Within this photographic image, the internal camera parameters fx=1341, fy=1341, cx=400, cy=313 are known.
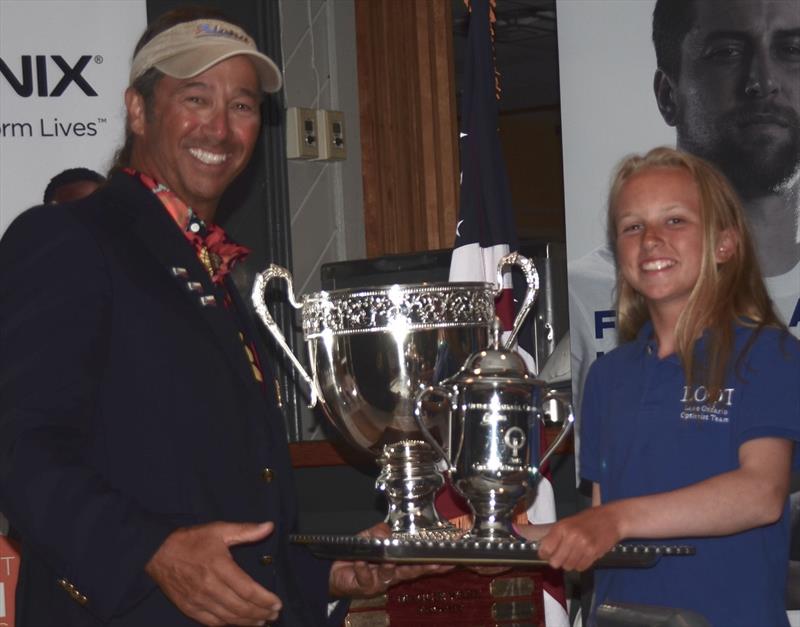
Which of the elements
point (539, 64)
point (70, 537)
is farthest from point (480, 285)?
point (539, 64)

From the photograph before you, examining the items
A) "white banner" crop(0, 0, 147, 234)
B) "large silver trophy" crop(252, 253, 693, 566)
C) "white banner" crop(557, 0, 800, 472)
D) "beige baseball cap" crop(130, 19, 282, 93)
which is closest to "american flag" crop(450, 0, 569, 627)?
"white banner" crop(557, 0, 800, 472)

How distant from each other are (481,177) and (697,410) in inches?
55.6

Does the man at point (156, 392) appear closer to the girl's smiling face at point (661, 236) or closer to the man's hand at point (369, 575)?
the man's hand at point (369, 575)

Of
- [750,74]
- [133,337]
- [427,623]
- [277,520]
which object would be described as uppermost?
[750,74]

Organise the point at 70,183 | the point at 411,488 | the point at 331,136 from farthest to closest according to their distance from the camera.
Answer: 1. the point at 331,136
2. the point at 70,183
3. the point at 411,488

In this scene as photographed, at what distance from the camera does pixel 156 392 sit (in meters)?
1.63

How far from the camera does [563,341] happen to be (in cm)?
345

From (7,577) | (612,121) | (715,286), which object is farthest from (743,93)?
(7,577)

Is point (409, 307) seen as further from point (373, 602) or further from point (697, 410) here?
point (373, 602)

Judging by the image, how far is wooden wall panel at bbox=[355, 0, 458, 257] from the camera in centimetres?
443

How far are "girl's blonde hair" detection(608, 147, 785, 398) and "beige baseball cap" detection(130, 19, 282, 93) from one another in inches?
23.9

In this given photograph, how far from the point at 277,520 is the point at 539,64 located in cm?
690

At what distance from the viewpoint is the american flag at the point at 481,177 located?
310 centimetres

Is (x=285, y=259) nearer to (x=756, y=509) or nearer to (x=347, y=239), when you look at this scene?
(x=347, y=239)
